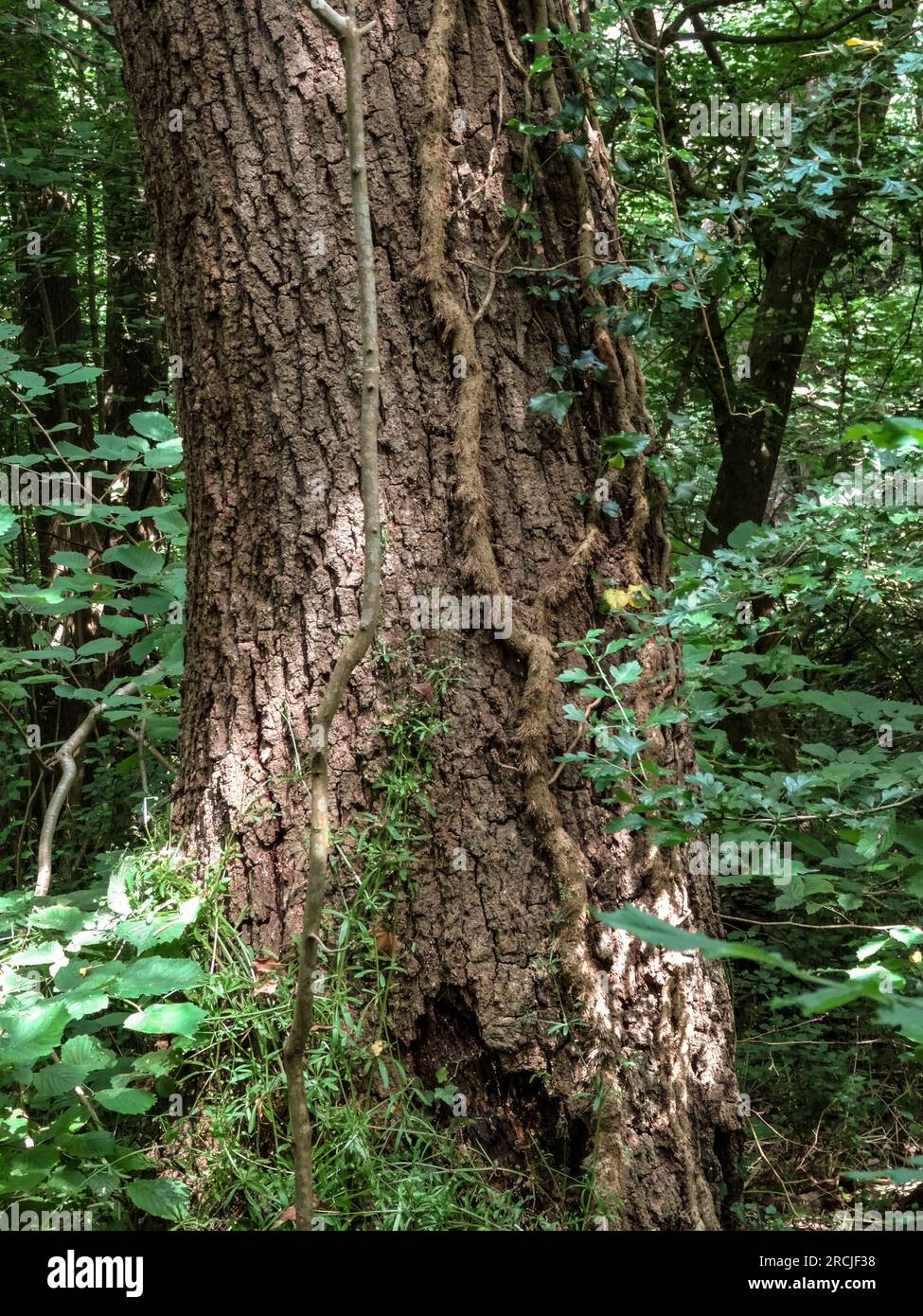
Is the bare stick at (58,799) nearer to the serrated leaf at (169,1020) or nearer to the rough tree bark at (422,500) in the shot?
the rough tree bark at (422,500)

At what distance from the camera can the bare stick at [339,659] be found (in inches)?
67.6

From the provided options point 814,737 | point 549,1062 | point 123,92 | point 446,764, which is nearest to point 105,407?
point 123,92

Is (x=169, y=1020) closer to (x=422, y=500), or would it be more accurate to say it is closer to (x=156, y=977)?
(x=156, y=977)

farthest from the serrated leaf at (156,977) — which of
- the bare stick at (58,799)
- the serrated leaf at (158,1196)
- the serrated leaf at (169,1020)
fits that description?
the bare stick at (58,799)

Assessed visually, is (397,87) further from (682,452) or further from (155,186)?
(682,452)

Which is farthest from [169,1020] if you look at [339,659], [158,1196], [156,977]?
[339,659]

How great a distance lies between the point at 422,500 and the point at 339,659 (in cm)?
64

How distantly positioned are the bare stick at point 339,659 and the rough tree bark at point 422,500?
47 centimetres

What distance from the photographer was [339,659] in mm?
1881

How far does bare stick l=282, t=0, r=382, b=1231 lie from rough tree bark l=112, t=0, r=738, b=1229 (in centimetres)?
47

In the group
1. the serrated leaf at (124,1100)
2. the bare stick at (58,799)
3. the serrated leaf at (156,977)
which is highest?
the bare stick at (58,799)

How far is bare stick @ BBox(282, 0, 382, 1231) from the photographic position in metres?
1.72

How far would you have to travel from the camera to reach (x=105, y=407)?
6.75m

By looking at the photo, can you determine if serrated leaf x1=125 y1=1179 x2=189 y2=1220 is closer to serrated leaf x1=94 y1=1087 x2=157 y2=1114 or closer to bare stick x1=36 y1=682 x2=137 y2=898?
serrated leaf x1=94 y1=1087 x2=157 y2=1114
